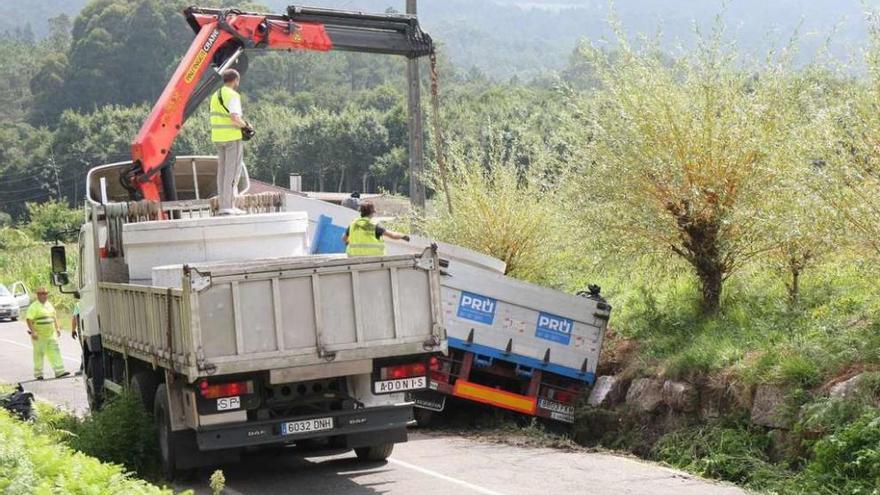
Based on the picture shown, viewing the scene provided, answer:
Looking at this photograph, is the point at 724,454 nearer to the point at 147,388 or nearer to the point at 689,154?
the point at 689,154

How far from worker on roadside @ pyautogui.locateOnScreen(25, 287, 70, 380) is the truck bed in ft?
35.5

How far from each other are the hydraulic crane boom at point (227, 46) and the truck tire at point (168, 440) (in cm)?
388

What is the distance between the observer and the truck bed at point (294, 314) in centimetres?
1017

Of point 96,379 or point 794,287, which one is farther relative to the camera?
point 96,379

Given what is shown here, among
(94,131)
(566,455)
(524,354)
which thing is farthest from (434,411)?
(94,131)

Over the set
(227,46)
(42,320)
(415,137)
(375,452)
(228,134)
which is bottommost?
(375,452)

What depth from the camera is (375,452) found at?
12.2 meters

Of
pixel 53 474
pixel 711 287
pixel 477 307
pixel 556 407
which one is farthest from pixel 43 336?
pixel 53 474

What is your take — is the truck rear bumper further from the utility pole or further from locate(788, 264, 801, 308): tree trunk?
the utility pole

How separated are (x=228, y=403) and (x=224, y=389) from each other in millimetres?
121

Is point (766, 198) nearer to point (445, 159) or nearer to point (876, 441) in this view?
point (876, 441)

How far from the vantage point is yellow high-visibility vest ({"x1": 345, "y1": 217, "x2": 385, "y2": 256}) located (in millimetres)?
13883

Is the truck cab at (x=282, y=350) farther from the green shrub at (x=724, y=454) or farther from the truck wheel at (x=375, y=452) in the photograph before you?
the green shrub at (x=724, y=454)

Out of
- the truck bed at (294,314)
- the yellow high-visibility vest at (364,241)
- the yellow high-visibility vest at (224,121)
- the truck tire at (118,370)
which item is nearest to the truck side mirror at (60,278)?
the truck tire at (118,370)
